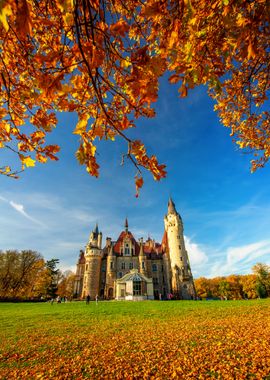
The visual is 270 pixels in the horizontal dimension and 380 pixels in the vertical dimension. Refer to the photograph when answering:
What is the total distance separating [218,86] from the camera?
2.15 m

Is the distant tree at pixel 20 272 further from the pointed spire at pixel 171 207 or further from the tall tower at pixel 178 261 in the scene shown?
the pointed spire at pixel 171 207

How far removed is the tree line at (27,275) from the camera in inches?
1660

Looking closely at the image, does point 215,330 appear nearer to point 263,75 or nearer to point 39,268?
point 263,75

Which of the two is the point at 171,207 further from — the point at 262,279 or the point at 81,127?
the point at 81,127

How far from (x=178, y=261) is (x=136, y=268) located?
8.93 metres

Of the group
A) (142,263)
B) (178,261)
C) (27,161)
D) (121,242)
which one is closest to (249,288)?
(178,261)

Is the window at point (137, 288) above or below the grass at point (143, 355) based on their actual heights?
above

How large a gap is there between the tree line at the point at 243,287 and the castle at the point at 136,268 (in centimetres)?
1022

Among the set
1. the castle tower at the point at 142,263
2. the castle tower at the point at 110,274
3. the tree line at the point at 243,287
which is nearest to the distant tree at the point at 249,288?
the tree line at the point at 243,287

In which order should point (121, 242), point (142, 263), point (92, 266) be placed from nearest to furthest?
point (92, 266) → point (142, 263) → point (121, 242)

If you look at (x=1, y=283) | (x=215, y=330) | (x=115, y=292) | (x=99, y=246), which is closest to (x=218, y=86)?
(x=215, y=330)

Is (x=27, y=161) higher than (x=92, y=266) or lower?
lower

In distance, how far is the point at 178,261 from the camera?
36.9 m

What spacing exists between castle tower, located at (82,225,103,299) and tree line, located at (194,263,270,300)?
2459 cm
